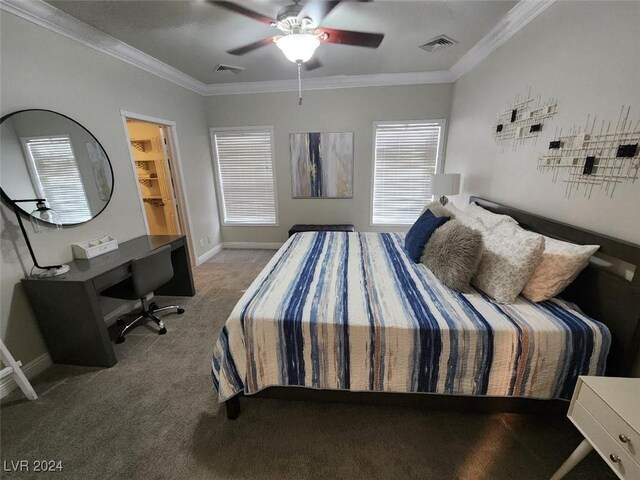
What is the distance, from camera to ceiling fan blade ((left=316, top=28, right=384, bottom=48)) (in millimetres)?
1986

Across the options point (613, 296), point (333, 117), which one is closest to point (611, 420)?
point (613, 296)

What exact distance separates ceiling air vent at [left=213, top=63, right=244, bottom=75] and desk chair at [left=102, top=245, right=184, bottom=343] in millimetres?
2276

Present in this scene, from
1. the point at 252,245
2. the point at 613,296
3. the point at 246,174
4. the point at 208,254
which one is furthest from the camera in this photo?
the point at 252,245

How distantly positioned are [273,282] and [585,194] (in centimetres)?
204

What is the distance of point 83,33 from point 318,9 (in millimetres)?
2009

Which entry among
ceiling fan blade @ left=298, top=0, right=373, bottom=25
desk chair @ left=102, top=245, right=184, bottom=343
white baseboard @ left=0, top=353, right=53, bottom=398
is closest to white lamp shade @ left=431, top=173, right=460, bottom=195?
ceiling fan blade @ left=298, top=0, right=373, bottom=25

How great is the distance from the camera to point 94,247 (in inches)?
88.9

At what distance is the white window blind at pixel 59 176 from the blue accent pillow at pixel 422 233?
2.89 m

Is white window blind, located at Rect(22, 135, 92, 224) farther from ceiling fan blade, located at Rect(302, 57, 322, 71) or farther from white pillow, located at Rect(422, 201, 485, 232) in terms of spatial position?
white pillow, located at Rect(422, 201, 485, 232)

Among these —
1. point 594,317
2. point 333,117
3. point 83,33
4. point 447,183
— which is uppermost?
point 83,33

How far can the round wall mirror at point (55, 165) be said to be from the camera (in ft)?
5.89

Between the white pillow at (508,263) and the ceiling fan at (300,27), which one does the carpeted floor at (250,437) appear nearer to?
the white pillow at (508,263)

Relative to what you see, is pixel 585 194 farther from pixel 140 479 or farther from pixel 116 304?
pixel 116 304

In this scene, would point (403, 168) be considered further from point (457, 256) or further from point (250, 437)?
point (250, 437)
